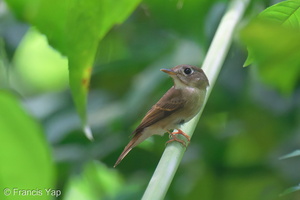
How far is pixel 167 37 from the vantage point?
2.01m

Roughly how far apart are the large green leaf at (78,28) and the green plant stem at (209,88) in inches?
7.8

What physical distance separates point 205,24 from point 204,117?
467mm

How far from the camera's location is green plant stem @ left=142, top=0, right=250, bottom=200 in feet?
2.50

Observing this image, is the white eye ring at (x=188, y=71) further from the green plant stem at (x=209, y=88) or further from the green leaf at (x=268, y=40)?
the green leaf at (x=268, y=40)

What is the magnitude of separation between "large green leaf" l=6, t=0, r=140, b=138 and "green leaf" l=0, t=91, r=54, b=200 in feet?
0.99

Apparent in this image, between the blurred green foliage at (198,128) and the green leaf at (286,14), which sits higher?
the green leaf at (286,14)

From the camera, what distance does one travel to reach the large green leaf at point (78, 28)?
3.11 ft

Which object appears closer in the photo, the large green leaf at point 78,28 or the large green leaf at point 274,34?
the large green leaf at point 274,34

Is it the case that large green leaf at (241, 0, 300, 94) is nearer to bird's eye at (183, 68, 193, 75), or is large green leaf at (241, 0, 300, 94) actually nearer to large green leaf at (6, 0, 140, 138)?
large green leaf at (6, 0, 140, 138)

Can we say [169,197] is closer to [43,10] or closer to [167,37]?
[167,37]

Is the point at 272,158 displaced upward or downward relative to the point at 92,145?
downward

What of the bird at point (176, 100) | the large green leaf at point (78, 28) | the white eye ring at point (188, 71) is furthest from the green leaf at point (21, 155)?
the white eye ring at point (188, 71)

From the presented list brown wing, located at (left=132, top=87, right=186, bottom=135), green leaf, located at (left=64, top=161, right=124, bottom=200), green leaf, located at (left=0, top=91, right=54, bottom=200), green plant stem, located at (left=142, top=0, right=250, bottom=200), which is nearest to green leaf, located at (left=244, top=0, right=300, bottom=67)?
green plant stem, located at (left=142, top=0, right=250, bottom=200)

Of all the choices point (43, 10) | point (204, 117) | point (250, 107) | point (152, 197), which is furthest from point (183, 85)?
point (152, 197)
